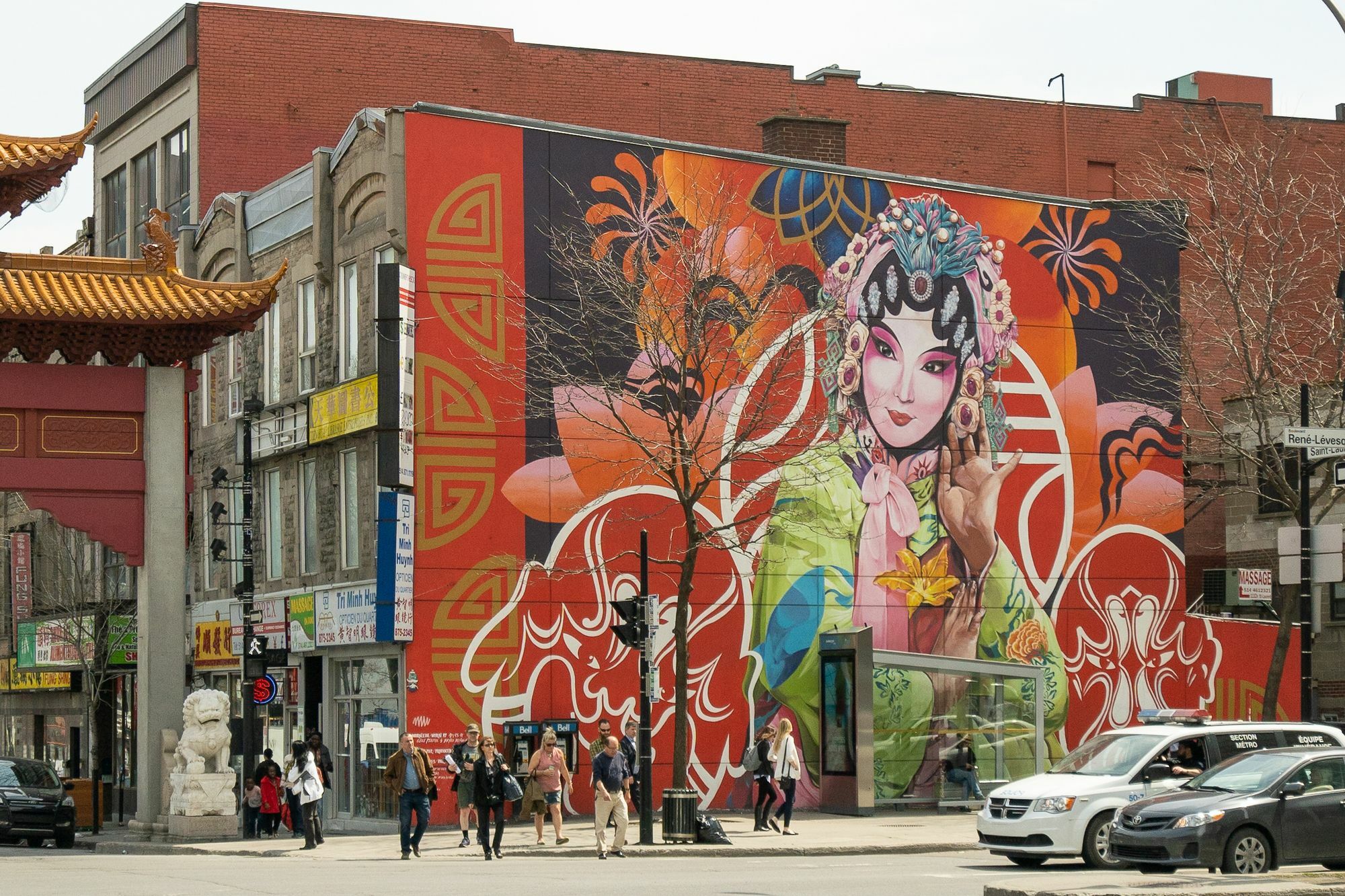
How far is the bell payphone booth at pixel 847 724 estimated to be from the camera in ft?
109

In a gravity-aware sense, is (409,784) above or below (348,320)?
below

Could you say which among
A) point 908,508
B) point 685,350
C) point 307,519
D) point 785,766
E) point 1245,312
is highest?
point 1245,312

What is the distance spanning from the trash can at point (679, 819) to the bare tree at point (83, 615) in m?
18.6

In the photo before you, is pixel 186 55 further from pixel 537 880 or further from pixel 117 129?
pixel 537 880

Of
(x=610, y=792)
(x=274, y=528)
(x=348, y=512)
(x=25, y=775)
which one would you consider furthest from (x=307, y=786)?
(x=274, y=528)

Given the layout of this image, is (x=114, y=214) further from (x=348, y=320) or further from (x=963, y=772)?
(x=963, y=772)

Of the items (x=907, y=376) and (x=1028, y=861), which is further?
(x=907, y=376)

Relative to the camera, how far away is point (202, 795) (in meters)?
30.3

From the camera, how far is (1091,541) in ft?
125

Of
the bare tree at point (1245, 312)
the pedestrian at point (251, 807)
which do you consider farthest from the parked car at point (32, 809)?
the bare tree at point (1245, 312)

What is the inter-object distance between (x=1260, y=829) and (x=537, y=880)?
771 centimetres

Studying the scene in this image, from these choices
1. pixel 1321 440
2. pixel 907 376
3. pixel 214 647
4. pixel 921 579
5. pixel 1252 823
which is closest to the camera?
pixel 1252 823

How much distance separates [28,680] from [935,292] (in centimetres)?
3121

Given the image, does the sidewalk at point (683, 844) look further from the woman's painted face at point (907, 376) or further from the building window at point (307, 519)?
the woman's painted face at point (907, 376)
